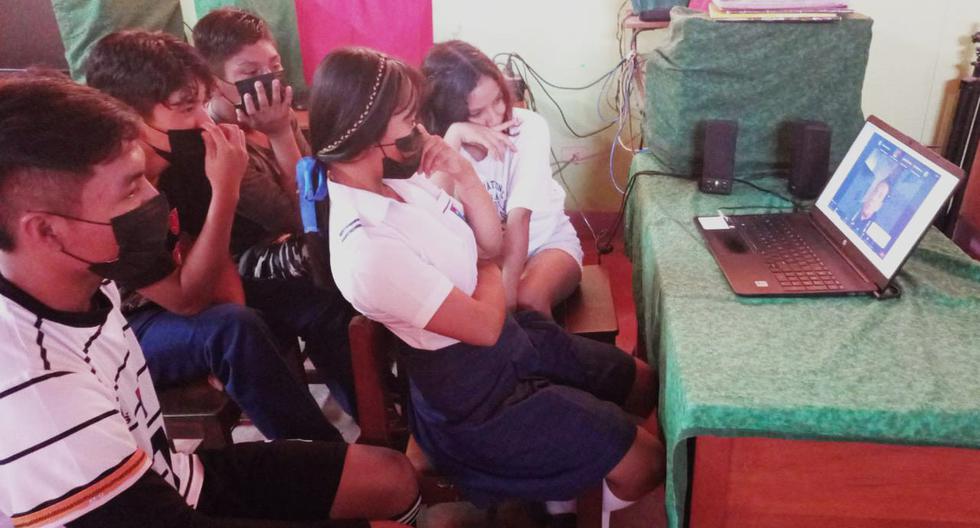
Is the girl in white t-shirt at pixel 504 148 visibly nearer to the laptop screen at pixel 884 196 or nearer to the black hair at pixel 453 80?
the black hair at pixel 453 80

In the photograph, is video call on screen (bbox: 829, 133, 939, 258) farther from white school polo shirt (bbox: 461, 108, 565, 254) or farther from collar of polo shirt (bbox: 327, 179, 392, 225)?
collar of polo shirt (bbox: 327, 179, 392, 225)

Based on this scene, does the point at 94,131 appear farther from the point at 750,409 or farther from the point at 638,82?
the point at 638,82

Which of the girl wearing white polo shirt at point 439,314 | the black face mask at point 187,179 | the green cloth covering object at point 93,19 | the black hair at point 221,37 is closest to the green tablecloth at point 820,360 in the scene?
the girl wearing white polo shirt at point 439,314

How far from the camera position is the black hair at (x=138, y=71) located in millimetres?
1438

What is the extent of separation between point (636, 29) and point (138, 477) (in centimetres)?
224

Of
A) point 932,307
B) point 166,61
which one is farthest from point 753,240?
point 166,61

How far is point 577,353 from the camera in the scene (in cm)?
140

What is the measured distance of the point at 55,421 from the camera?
80 cm

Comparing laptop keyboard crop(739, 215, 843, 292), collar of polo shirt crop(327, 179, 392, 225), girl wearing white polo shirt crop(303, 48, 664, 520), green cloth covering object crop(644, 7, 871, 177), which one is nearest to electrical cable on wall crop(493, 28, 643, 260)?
green cloth covering object crop(644, 7, 871, 177)

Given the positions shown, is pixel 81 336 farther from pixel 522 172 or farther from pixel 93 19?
pixel 93 19

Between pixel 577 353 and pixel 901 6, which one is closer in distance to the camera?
pixel 577 353

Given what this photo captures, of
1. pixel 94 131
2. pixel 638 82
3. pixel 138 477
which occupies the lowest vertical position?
pixel 138 477

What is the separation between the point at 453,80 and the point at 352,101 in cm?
57

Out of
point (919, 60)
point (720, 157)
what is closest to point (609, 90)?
point (919, 60)
